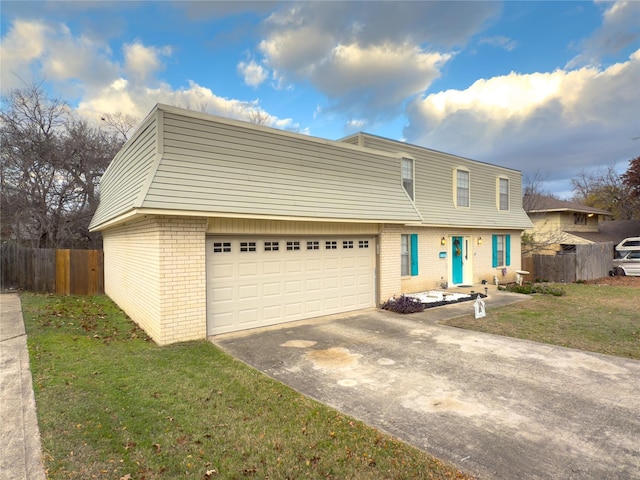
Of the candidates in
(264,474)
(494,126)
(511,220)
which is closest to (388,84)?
(511,220)

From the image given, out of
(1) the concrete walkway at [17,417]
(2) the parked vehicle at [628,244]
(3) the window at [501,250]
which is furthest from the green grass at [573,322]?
(2) the parked vehicle at [628,244]

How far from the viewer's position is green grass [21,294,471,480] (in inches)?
118

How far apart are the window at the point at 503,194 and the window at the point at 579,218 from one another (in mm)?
13409

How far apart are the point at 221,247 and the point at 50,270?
34.1ft

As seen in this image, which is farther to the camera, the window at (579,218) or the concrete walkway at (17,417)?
the window at (579,218)

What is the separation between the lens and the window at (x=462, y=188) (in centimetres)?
1468

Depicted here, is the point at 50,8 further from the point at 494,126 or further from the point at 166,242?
the point at 494,126

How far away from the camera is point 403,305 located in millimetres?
9867

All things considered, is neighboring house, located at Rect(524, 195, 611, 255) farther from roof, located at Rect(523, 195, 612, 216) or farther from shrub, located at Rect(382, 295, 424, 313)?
shrub, located at Rect(382, 295, 424, 313)

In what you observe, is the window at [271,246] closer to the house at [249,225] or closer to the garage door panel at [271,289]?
the house at [249,225]

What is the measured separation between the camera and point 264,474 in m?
2.92

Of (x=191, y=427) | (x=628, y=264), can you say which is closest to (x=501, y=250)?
(x=628, y=264)

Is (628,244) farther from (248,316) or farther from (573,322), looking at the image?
(248,316)

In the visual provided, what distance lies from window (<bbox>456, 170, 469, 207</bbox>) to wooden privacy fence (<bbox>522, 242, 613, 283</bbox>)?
6199 millimetres
